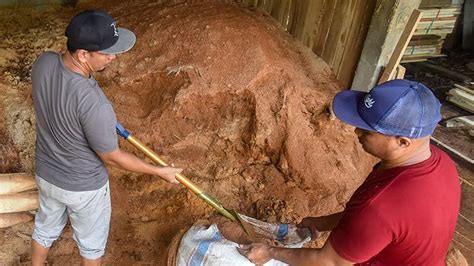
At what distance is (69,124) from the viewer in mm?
2508

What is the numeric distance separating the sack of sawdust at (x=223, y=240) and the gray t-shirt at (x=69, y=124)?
2.52ft

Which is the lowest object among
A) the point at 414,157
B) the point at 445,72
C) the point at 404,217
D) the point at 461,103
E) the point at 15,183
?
the point at 445,72

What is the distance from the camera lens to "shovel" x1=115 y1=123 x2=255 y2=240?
3008mm

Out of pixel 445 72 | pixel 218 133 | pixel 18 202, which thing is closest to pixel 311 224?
pixel 218 133

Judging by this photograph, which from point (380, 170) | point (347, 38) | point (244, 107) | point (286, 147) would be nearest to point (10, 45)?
point (244, 107)

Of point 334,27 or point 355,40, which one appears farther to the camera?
point 334,27

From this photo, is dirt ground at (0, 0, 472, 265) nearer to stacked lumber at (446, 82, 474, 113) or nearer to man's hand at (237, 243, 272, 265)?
man's hand at (237, 243, 272, 265)

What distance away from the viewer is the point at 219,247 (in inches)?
117

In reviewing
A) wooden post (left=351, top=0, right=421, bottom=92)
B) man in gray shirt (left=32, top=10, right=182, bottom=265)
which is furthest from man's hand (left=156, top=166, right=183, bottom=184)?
wooden post (left=351, top=0, right=421, bottom=92)

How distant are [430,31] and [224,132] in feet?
12.1

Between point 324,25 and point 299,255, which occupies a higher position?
point 299,255

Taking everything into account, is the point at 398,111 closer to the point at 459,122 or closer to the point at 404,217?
the point at 404,217

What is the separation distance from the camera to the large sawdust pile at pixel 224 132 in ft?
13.1

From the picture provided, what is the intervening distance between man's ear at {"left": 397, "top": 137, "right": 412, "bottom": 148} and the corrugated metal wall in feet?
8.89
